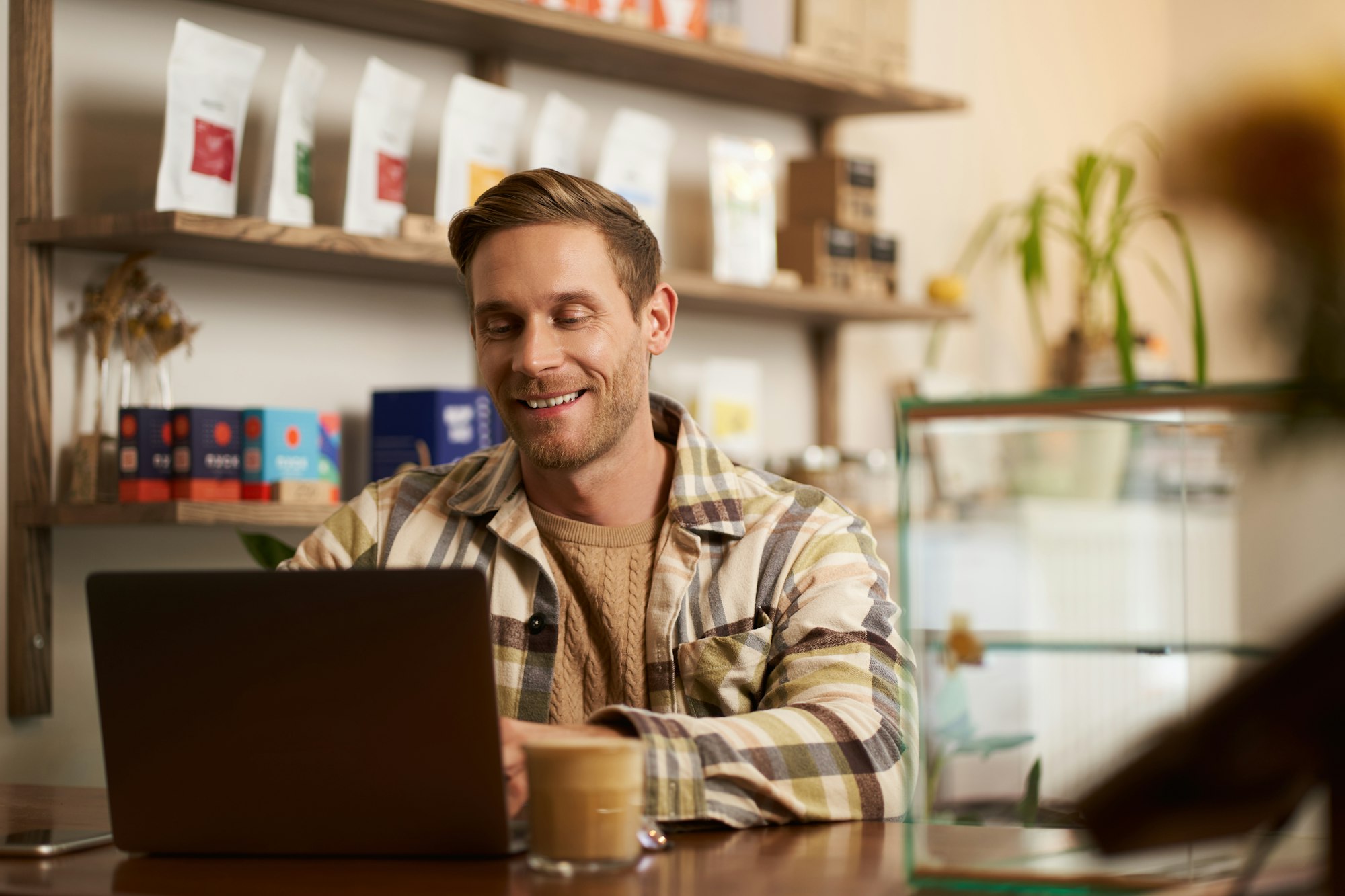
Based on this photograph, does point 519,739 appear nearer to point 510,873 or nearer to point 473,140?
point 510,873

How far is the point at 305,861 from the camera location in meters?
0.97

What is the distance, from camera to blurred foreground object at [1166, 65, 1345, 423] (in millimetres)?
204

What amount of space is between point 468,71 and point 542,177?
1.10 metres

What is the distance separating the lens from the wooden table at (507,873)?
0.86m

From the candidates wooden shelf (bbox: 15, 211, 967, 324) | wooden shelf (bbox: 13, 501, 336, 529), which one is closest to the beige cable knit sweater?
wooden shelf (bbox: 13, 501, 336, 529)

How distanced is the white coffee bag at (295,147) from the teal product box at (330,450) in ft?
1.04

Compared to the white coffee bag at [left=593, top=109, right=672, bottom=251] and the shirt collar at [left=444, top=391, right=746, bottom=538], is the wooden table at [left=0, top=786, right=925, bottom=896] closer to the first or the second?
the shirt collar at [left=444, top=391, right=746, bottom=538]

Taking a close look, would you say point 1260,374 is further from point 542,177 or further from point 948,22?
point 948,22

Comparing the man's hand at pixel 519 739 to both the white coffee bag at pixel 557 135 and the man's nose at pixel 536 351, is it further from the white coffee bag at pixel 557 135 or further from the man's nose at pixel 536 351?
the white coffee bag at pixel 557 135

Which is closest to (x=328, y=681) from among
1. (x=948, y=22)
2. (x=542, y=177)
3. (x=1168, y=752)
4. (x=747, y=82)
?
(x=1168, y=752)

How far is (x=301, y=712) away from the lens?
3.08ft

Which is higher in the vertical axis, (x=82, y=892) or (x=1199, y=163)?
(x=1199, y=163)

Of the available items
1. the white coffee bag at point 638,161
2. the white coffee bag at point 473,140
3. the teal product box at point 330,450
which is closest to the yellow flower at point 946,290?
the white coffee bag at point 638,161

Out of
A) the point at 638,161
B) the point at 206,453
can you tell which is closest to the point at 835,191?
the point at 638,161
